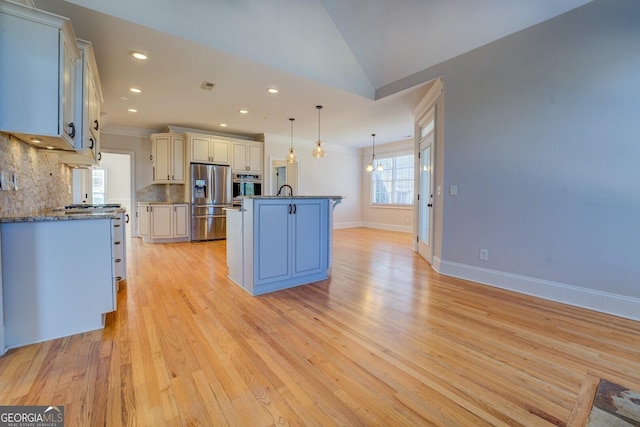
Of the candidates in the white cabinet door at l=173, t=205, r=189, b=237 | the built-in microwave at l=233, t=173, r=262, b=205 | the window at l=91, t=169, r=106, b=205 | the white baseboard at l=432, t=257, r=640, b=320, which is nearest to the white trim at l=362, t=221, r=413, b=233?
the built-in microwave at l=233, t=173, r=262, b=205

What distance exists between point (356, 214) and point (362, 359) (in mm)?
7655

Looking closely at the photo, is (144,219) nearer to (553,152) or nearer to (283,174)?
(283,174)

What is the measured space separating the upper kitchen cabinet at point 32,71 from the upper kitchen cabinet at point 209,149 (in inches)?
168

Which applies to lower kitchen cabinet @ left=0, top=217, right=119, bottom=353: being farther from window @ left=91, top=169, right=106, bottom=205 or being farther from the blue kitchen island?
window @ left=91, top=169, right=106, bottom=205

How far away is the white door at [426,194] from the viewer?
422 centimetres

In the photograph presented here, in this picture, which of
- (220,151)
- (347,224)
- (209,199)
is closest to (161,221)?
(209,199)

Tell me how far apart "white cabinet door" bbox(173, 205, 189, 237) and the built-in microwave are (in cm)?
117

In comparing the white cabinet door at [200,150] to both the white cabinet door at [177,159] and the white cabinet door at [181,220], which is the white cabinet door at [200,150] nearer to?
the white cabinet door at [177,159]

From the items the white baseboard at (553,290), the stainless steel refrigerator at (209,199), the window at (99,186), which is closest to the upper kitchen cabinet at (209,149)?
the stainless steel refrigerator at (209,199)

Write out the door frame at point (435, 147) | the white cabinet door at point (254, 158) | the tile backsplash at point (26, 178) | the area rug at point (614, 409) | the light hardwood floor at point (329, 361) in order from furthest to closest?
the white cabinet door at point (254, 158) → the door frame at point (435, 147) → the tile backsplash at point (26, 178) → the light hardwood floor at point (329, 361) → the area rug at point (614, 409)

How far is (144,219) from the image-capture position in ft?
19.6

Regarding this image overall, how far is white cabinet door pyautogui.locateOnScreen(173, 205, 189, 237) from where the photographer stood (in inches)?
239

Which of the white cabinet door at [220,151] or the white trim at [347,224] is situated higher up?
the white cabinet door at [220,151]

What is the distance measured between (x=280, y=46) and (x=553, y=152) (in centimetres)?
333
